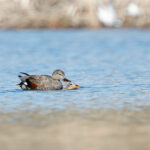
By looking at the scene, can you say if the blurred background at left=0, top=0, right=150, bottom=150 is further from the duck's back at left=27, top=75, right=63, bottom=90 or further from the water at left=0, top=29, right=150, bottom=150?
the duck's back at left=27, top=75, right=63, bottom=90

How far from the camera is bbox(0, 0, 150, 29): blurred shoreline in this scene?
30109 mm

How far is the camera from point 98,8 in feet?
102

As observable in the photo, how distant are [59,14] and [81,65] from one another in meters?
14.9

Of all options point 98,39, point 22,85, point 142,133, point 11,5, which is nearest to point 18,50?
point 98,39

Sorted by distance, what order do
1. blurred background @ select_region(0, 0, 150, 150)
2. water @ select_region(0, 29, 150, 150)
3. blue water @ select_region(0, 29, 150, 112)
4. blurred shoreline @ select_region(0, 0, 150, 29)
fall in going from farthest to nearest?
blurred shoreline @ select_region(0, 0, 150, 29) < blue water @ select_region(0, 29, 150, 112) < blurred background @ select_region(0, 0, 150, 150) < water @ select_region(0, 29, 150, 150)

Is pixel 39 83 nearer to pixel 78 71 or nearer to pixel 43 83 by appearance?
pixel 43 83

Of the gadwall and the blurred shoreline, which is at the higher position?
the blurred shoreline

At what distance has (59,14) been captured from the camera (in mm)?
31078

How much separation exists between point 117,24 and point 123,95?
73.8 ft

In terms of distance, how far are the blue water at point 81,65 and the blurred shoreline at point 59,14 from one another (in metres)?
0.56

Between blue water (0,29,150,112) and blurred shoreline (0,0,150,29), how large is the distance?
0.56 m

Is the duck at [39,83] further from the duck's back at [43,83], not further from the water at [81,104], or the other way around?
the water at [81,104]

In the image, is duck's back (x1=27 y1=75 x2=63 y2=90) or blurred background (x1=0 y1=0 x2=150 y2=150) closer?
blurred background (x1=0 y1=0 x2=150 y2=150)

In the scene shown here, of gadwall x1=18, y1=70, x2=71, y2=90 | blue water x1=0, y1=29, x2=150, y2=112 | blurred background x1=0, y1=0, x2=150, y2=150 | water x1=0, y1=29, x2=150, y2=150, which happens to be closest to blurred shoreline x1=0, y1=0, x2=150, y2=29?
blurred background x1=0, y1=0, x2=150, y2=150
